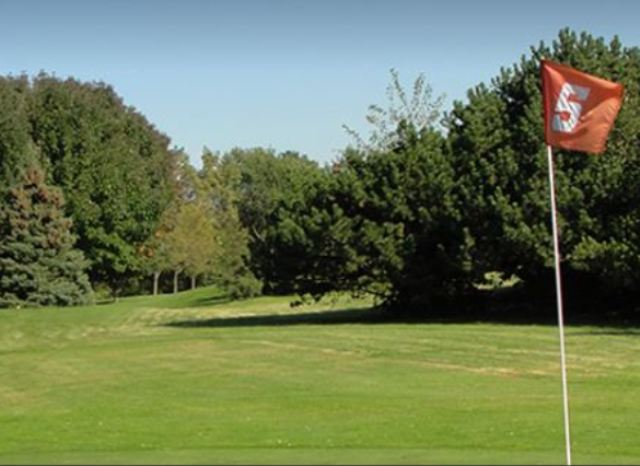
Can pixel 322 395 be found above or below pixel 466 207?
below

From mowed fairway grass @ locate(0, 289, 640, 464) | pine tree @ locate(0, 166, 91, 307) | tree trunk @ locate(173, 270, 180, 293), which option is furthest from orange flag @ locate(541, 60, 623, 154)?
tree trunk @ locate(173, 270, 180, 293)

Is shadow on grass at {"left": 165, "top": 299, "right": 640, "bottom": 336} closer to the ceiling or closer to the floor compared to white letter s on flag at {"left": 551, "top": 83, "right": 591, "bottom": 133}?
closer to the floor

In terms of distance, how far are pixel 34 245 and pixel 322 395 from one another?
44.5 meters

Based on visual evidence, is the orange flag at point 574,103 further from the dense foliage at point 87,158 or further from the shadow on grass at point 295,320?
the dense foliage at point 87,158

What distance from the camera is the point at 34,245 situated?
210 feet

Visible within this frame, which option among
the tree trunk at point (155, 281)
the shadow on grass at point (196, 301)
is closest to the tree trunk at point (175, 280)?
the tree trunk at point (155, 281)

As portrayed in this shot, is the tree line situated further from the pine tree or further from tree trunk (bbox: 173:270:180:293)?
tree trunk (bbox: 173:270:180:293)

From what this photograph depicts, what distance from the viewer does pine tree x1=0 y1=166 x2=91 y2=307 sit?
6347cm

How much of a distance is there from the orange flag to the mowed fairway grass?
4125mm

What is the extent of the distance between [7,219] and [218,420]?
155ft

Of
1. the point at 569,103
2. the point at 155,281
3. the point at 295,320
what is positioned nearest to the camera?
the point at 569,103

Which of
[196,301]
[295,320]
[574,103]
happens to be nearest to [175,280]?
[196,301]

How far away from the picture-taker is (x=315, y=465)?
35.6 ft

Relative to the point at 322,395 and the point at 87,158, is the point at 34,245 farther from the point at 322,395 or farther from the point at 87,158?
the point at 322,395
